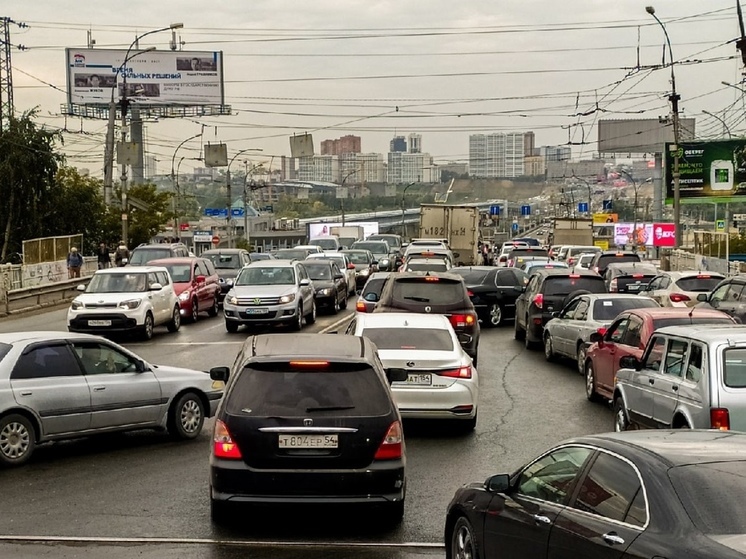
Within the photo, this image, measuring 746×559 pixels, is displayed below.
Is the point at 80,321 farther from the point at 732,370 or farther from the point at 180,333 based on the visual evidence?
the point at 732,370

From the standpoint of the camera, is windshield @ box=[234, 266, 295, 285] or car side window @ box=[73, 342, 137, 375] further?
windshield @ box=[234, 266, 295, 285]

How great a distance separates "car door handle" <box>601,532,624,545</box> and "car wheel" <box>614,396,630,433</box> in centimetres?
745

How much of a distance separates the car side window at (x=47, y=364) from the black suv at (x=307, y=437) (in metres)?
3.96

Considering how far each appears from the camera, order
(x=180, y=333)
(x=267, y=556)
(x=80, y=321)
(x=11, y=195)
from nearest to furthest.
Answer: (x=267, y=556) → (x=80, y=321) → (x=180, y=333) → (x=11, y=195)

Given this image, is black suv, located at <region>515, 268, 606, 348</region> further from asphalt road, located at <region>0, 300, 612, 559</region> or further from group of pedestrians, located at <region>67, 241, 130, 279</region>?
group of pedestrians, located at <region>67, 241, 130, 279</region>

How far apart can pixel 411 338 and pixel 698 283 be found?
14390mm

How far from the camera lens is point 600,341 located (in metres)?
16.5

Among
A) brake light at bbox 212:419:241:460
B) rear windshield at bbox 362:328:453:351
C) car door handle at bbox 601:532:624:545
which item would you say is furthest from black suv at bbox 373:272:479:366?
car door handle at bbox 601:532:624:545

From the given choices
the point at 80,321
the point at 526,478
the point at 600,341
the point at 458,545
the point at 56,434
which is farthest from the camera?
the point at 80,321

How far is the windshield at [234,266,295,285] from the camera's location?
29.2 metres

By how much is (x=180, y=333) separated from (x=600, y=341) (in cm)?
1468

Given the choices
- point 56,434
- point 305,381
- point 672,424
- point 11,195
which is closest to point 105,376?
point 56,434

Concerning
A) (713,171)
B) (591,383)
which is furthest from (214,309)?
(713,171)

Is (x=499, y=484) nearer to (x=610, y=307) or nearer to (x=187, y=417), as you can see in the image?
(x=187, y=417)
